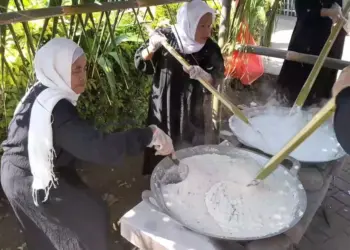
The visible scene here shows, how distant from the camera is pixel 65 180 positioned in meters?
1.78

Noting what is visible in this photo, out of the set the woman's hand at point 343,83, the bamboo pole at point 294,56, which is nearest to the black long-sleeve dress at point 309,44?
the bamboo pole at point 294,56

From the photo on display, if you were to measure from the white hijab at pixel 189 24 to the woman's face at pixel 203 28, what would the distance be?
2 cm

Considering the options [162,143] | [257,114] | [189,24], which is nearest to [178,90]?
[189,24]

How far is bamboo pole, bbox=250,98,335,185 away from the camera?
1.30 metres

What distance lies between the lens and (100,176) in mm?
3105

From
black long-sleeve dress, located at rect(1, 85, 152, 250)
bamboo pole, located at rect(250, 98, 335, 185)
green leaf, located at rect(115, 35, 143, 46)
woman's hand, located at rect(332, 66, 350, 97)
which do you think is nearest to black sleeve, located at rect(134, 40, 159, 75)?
green leaf, located at rect(115, 35, 143, 46)

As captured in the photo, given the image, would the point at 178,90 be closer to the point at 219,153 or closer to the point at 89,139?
the point at 219,153

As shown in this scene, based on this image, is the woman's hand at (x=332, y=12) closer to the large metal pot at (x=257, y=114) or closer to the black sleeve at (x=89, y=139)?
the large metal pot at (x=257, y=114)

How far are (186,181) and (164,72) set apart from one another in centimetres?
106

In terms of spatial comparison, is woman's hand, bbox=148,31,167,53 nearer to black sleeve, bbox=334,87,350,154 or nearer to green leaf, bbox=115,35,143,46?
green leaf, bbox=115,35,143,46

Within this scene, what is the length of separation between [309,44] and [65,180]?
211 cm

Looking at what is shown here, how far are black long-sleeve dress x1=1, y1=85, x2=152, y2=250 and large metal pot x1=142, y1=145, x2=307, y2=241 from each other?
13cm

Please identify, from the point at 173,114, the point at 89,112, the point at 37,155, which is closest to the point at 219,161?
the point at 37,155

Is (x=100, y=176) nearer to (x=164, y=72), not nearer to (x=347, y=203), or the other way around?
(x=164, y=72)
